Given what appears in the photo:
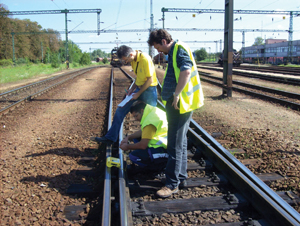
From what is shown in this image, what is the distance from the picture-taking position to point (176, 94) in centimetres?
321

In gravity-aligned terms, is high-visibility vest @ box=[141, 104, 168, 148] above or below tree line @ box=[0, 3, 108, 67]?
below

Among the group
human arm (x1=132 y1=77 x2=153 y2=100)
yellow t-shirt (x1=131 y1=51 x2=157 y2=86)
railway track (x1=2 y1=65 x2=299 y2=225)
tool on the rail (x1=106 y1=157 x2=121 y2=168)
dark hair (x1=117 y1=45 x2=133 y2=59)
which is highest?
dark hair (x1=117 y1=45 x2=133 y2=59)

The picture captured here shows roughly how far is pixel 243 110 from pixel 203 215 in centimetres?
613

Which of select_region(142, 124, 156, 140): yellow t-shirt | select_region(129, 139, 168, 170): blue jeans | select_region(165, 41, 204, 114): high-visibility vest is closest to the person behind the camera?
select_region(165, 41, 204, 114): high-visibility vest

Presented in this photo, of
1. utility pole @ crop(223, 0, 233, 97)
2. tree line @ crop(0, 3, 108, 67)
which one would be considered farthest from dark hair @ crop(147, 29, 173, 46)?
tree line @ crop(0, 3, 108, 67)

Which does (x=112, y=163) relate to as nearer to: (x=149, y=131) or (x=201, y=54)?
(x=149, y=131)

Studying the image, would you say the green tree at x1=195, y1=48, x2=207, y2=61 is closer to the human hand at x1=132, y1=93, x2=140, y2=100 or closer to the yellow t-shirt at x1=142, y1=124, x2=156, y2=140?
the human hand at x1=132, y1=93, x2=140, y2=100

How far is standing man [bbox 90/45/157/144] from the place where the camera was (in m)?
4.62

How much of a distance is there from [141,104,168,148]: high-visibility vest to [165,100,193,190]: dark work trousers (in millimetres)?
285

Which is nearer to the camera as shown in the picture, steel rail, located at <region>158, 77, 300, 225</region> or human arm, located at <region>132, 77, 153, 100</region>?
steel rail, located at <region>158, 77, 300, 225</region>

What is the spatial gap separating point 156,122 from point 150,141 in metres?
0.42

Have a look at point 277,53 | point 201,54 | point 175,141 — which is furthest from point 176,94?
point 201,54

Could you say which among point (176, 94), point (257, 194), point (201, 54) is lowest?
point (257, 194)

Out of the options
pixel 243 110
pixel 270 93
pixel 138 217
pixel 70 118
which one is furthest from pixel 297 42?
Result: pixel 138 217
